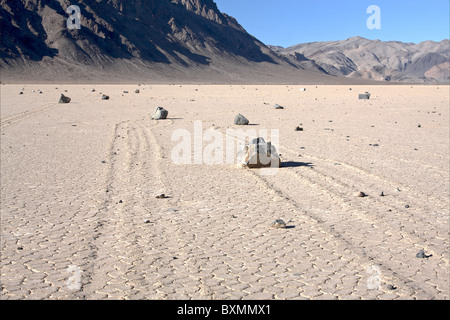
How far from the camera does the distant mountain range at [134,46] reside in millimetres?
74688

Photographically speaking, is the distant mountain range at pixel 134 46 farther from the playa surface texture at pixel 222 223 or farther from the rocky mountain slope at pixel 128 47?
the playa surface texture at pixel 222 223

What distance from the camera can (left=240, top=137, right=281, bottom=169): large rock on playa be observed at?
9.26 m

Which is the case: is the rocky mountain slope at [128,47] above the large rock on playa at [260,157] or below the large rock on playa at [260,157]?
above

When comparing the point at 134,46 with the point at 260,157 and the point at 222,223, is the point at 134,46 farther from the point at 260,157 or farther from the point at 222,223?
the point at 222,223

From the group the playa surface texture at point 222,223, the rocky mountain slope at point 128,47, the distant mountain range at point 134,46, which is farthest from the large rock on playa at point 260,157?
the rocky mountain slope at point 128,47

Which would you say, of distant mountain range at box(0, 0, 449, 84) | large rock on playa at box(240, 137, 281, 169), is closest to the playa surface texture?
large rock on playa at box(240, 137, 281, 169)

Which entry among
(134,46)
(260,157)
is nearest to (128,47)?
(134,46)

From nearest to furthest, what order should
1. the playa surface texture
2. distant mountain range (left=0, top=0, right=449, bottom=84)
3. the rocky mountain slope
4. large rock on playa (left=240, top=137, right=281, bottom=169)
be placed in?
the playa surface texture < large rock on playa (left=240, top=137, right=281, bottom=169) < distant mountain range (left=0, top=0, right=449, bottom=84) < the rocky mountain slope

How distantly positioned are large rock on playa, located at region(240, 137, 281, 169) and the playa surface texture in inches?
8.6

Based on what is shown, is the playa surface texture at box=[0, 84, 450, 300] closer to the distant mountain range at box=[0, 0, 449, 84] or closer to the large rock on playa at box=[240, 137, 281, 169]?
the large rock on playa at box=[240, 137, 281, 169]

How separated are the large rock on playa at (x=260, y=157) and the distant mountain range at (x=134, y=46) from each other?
62.7m

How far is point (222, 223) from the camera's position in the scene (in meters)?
6.15

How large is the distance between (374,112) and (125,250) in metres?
17.7
